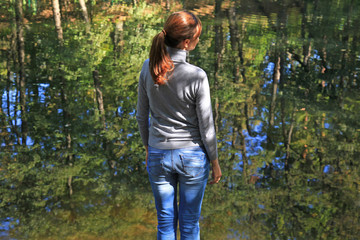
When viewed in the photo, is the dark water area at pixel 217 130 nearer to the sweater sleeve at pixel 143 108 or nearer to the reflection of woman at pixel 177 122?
the reflection of woman at pixel 177 122

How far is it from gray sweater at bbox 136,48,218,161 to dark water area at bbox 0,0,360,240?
5.86 feet

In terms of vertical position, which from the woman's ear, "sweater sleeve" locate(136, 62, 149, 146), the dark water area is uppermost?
the woman's ear

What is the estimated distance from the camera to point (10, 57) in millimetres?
11867

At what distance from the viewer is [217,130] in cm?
751

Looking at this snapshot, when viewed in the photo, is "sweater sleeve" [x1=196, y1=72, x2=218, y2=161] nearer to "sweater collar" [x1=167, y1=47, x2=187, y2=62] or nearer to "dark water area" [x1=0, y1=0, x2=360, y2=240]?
"sweater collar" [x1=167, y1=47, x2=187, y2=62]

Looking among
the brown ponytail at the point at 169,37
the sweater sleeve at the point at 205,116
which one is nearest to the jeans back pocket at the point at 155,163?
the sweater sleeve at the point at 205,116

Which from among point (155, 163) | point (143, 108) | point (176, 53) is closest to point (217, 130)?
point (143, 108)

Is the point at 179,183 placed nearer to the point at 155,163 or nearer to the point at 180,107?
the point at 155,163

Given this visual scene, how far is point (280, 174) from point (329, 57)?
7750mm

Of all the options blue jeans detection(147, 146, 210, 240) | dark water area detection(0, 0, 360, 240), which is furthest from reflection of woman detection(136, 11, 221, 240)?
dark water area detection(0, 0, 360, 240)

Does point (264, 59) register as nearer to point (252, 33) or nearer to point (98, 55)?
point (252, 33)

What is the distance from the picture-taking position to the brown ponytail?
9.02ft

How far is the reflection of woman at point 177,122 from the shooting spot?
2.83 metres

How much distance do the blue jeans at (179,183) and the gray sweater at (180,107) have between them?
0.22ft
